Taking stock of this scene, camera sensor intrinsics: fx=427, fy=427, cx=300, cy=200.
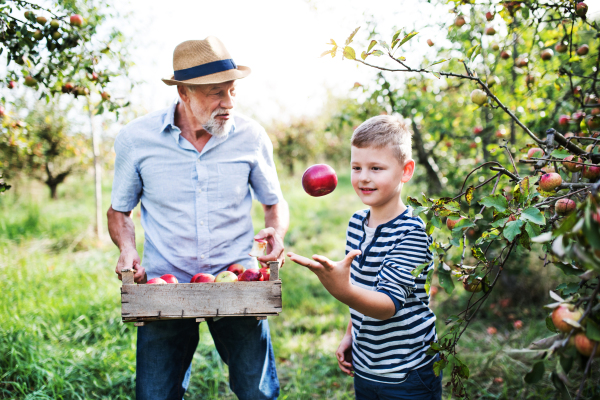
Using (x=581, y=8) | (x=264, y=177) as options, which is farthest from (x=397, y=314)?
(x=581, y=8)

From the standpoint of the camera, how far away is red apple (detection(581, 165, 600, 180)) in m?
1.33

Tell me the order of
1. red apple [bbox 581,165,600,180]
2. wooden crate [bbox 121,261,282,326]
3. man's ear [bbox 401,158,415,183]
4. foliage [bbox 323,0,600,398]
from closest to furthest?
foliage [bbox 323,0,600,398]
red apple [bbox 581,165,600,180]
wooden crate [bbox 121,261,282,326]
man's ear [bbox 401,158,415,183]

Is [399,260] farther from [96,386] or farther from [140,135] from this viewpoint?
[96,386]

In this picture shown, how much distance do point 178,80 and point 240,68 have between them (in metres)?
0.32

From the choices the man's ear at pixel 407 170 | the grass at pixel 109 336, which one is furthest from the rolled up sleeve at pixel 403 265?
the grass at pixel 109 336

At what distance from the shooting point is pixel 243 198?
2.04 metres

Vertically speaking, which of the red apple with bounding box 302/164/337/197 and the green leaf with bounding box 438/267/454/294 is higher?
the red apple with bounding box 302/164/337/197

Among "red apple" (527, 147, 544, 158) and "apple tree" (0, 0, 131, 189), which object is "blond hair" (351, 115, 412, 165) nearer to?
"red apple" (527, 147, 544, 158)

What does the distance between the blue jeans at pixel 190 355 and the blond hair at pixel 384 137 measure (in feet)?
3.00

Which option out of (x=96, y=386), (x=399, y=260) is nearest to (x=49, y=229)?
(x=96, y=386)

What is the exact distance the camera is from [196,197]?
1924 mm

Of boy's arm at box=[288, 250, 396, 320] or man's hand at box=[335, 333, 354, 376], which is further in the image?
man's hand at box=[335, 333, 354, 376]

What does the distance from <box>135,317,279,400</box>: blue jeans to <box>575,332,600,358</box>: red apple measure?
130 centimetres

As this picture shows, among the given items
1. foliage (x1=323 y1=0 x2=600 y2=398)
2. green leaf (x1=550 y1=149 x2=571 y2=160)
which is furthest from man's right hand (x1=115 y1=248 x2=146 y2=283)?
green leaf (x1=550 y1=149 x2=571 y2=160)
